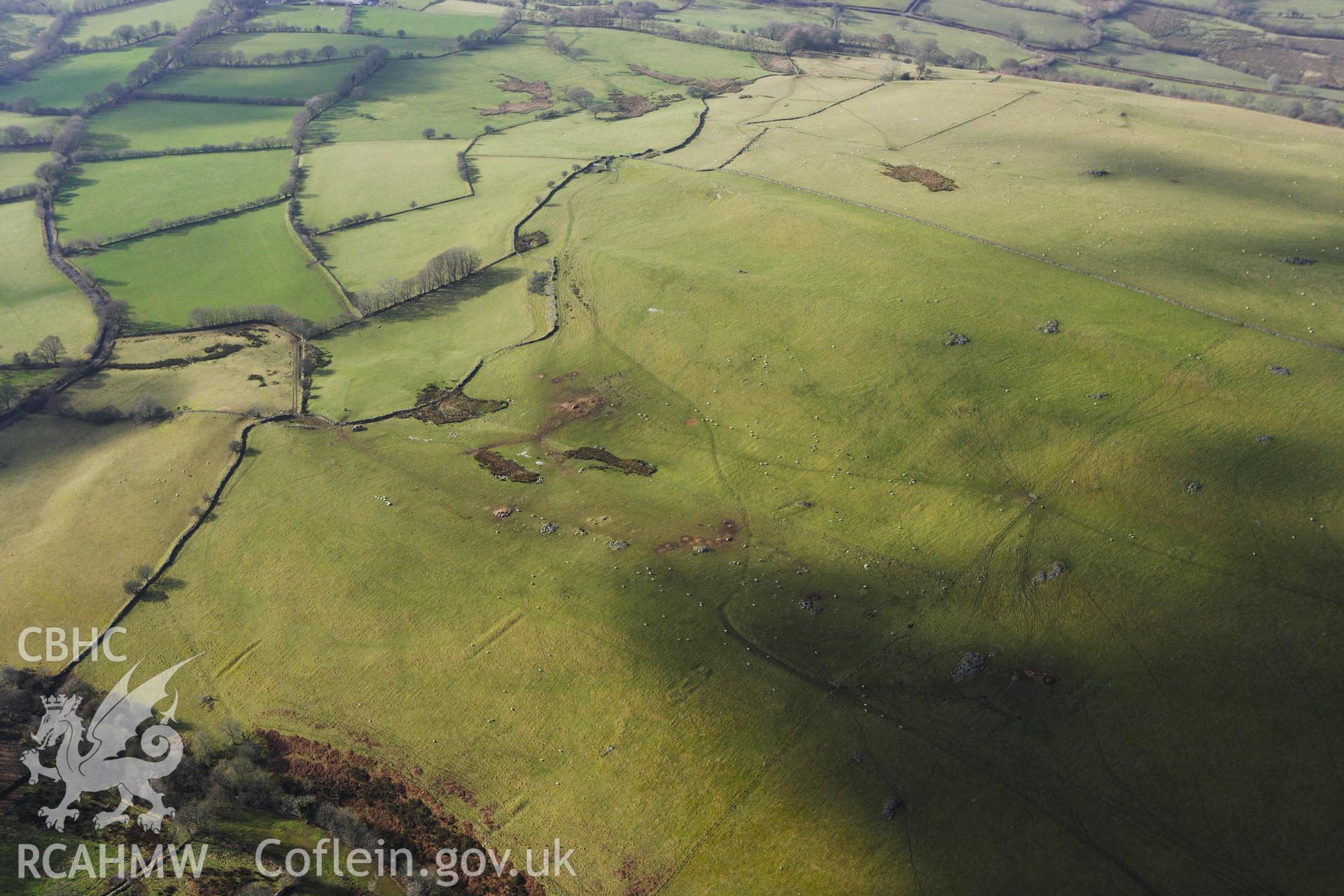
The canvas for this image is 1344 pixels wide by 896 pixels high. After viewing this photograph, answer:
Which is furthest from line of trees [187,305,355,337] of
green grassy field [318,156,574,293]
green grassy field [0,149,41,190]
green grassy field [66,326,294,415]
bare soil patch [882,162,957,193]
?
bare soil patch [882,162,957,193]

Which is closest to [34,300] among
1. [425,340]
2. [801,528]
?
[425,340]

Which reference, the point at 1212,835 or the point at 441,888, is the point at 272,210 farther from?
the point at 1212,835

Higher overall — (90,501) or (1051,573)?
(1051,573)

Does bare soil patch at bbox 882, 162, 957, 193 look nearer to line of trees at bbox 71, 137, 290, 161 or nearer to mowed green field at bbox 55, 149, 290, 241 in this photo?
mowed green field at bbox 55, 149, 290, 241

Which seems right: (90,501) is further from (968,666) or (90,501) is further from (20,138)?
(20,138)

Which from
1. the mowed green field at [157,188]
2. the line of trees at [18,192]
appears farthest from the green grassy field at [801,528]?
the line of trees at [18,192]
